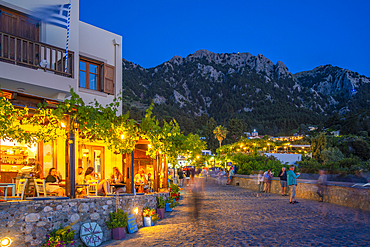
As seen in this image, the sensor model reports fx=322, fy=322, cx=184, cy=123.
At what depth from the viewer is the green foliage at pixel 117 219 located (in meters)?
8.52

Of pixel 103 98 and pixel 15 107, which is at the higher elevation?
pixel 103 98

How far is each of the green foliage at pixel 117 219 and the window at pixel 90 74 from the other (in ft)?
23.4

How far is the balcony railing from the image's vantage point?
1024 centimetres

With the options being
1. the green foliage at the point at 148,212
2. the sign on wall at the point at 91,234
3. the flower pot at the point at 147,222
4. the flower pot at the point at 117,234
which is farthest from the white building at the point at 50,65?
the flower pot at the point at 147,222

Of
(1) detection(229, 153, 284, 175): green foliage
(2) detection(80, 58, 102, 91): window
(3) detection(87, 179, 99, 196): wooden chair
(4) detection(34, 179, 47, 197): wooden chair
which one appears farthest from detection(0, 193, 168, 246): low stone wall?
(1) detection(229, 153, 284, 175): green foliage

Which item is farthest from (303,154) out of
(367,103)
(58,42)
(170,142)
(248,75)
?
(248,75)

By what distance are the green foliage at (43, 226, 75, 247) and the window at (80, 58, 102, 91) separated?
26.7 feet

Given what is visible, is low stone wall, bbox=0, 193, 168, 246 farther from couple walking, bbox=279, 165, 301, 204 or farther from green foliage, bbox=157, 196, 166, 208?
couple walking, bbox=279, 165, 301, 204

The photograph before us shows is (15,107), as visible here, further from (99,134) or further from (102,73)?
(102,73)

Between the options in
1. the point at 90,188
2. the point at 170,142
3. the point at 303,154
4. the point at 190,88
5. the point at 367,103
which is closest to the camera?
the point at 90,188

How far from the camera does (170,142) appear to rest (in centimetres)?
1434

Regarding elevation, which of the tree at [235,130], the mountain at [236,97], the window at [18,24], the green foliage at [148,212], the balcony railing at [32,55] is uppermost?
the mountain at [236,97]

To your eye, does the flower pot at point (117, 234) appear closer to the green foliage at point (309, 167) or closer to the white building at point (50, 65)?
the white building at point (50, 65)

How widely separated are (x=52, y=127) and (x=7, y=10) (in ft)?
17.8
